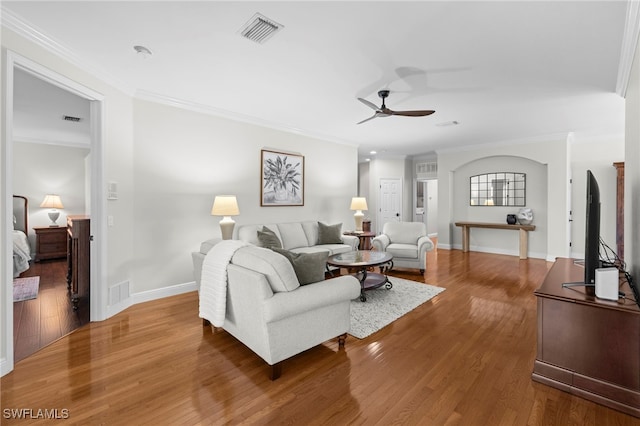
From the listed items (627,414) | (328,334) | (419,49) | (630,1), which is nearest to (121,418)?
(328,334)

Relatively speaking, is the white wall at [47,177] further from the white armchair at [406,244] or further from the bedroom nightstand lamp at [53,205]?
the white armchair at [406,244]

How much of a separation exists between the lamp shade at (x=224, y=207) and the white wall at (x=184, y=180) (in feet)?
1.09

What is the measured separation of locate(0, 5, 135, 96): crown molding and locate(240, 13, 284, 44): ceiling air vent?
5.62ft

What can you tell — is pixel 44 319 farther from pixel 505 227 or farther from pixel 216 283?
pixel 505 227

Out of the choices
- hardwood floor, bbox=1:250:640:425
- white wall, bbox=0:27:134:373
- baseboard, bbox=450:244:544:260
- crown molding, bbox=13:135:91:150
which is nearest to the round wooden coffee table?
hardwood floor, bbox=1:250:640:425

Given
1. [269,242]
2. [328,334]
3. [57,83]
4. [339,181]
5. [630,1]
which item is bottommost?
[328,334]

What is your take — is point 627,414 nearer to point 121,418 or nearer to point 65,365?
point 121,418

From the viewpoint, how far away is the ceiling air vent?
7.61ft

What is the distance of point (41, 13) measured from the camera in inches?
89.0

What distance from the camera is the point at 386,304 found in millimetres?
3648

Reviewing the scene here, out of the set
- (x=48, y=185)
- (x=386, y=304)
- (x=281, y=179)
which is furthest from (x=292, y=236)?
(x=48, y=185)

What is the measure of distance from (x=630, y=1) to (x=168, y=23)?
3.45 meters

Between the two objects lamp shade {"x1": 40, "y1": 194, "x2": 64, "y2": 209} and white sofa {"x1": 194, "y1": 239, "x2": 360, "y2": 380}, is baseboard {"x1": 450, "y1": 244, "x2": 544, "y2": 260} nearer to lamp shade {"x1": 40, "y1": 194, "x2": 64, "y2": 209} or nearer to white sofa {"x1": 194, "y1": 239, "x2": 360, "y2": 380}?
white sofa {"x1": 194, "y1": 239, "x2": 360, "y2": 380}

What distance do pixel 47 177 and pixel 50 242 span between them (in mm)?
1408
